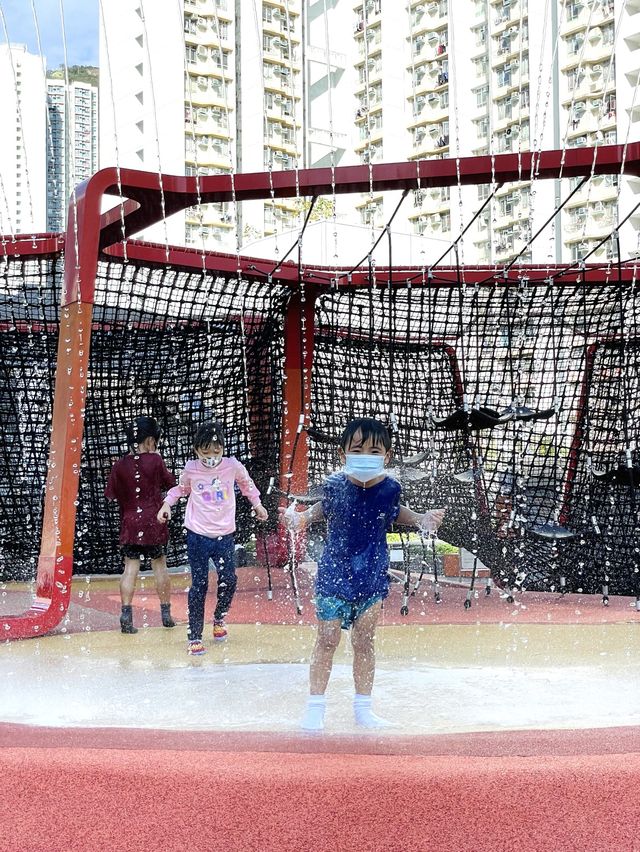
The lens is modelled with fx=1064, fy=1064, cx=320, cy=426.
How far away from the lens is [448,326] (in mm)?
9633

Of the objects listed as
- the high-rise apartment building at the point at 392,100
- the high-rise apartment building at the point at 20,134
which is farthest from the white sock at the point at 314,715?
the high-rise apartment building at the point at 392,100

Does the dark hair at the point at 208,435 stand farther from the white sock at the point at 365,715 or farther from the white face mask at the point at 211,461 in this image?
the white sock at the point at 365,715

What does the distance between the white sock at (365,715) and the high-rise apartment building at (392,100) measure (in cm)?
4711

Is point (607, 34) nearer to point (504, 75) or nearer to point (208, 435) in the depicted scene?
point (504, 75)

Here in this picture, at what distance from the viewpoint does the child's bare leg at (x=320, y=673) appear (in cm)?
397

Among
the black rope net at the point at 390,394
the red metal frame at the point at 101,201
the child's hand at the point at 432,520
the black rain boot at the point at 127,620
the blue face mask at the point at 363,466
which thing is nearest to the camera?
the blue face mask at the point at 363,466

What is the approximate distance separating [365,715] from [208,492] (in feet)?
7.61

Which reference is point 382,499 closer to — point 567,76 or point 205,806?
point 205,806

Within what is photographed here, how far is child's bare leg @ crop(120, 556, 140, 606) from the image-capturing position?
21.8ft

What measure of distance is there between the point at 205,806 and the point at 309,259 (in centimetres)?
1151

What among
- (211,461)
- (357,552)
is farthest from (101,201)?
(357,552)

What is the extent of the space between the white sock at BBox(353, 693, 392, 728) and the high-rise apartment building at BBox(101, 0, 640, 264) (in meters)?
47.1

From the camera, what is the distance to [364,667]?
13.5 ft

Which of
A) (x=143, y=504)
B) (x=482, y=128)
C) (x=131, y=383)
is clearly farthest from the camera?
(x=482, y=128)
